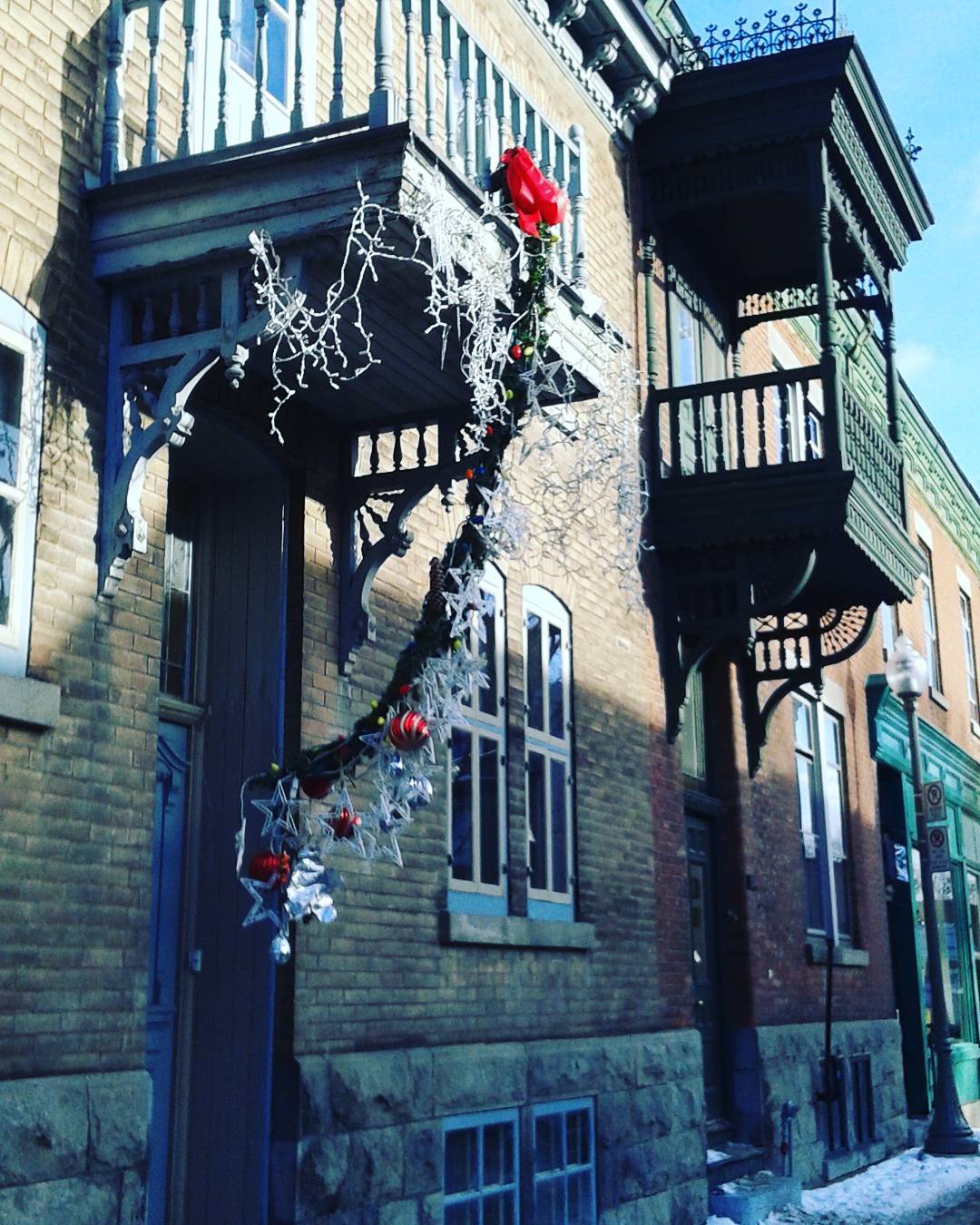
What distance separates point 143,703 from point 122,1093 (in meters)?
1.51

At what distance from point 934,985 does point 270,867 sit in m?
10.2

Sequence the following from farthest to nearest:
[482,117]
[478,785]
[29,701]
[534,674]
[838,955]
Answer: [838,955], [534,674], [478,785], [482,117], [29,701]

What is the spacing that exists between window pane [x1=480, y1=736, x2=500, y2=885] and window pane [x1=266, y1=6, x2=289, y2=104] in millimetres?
3757

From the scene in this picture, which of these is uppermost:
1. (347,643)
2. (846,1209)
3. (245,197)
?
(245,197)

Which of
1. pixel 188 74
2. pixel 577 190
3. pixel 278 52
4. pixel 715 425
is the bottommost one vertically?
pixel 188 74

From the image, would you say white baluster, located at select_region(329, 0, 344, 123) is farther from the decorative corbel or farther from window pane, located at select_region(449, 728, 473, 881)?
window pane, located at select_region(449, 728, 473, 881)

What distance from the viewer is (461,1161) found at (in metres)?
8.45

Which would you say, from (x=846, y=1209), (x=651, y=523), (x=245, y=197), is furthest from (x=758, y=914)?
(x=245, y=197)

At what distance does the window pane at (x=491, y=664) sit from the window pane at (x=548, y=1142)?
93.4 inches

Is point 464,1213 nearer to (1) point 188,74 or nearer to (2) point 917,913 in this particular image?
(1) point 188,74

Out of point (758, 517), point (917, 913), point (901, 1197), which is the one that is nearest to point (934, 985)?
point (901, 1197)

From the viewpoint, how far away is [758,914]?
13.2m

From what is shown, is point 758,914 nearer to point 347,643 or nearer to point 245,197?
point 347,643

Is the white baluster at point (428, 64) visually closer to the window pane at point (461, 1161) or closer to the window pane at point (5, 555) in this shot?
the window pane at point (5, 555)
